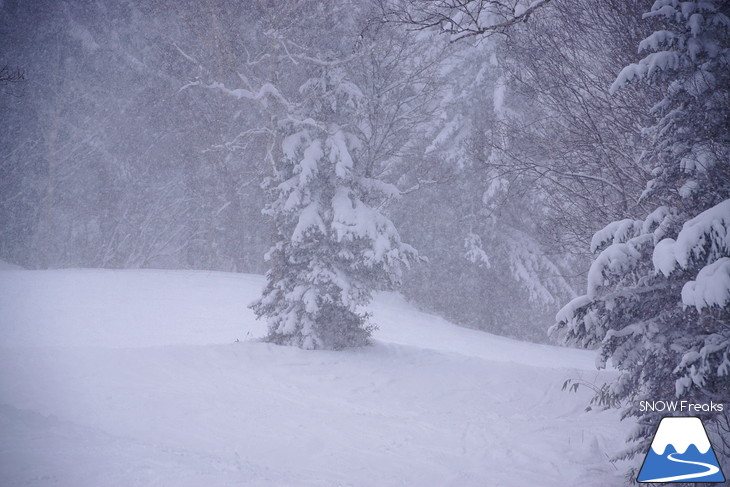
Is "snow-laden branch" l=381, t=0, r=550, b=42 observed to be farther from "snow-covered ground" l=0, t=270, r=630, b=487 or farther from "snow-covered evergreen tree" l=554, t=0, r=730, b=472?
"snow-covered ground" l=0, t=270, r=630, b=487

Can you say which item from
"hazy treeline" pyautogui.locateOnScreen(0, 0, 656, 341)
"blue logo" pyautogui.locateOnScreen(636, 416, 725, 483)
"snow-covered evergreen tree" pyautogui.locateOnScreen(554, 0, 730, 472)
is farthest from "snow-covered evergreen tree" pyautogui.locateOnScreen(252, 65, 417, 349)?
"blue logo" pyautogui.locateOnScreen(636, 416, 725, 483)

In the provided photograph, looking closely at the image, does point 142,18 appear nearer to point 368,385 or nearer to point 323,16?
point 323,16

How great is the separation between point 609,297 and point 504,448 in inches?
97.9

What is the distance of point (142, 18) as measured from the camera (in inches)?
936

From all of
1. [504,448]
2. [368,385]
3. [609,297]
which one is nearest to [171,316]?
[368,385]

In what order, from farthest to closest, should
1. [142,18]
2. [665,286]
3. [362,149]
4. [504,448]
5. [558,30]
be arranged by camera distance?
[142,18]
[362,149]
[558,30]
[504,448]
[665,286]

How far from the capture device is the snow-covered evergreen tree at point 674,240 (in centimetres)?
393

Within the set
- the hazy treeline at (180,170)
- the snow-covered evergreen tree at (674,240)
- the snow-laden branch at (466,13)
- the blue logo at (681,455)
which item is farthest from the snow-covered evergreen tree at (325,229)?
the blue logo at (681,455)

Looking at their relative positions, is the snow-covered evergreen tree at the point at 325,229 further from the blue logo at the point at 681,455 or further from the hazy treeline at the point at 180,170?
the blue logo at the point at 681,455

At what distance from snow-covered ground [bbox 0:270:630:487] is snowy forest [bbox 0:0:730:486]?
123mm

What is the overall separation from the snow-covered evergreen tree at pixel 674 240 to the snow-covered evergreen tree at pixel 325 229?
5.34 m

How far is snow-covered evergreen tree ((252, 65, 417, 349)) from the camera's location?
9562mm

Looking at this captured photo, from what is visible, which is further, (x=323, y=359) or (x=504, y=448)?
(x=323, y=359)

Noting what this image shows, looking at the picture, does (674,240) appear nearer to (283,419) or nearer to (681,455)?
(681,455)
